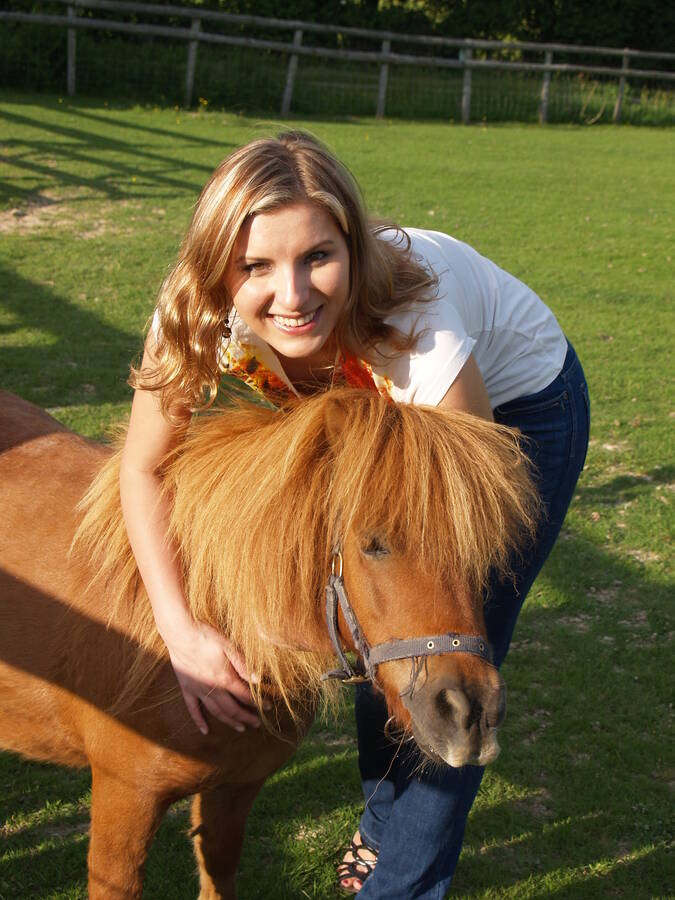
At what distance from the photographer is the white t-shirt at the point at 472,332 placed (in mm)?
1887

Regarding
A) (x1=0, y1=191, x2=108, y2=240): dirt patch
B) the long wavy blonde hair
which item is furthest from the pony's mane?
(x1=0, y1=191, x2=108, y2=240): dirt patch

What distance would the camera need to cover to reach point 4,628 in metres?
2.36

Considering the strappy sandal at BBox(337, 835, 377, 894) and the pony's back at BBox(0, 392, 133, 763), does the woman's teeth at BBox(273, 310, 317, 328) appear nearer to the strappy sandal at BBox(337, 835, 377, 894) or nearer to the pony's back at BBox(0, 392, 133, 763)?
the pony's back at BBox(0, 392, 133, 763)

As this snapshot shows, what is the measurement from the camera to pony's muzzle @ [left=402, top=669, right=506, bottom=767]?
5.38 feet

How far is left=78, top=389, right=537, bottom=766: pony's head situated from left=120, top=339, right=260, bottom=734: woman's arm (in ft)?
0.13

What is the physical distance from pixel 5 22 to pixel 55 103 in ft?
9.52

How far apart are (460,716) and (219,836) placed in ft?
4.32

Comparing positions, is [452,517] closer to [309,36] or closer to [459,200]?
[459,200]

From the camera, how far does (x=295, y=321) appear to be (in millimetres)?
1896

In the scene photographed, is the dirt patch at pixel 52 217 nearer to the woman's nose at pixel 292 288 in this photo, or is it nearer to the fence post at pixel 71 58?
the fence post at pixel 71 58

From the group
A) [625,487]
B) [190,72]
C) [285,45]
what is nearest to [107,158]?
[190,72]

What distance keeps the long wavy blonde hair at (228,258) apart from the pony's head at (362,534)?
15 centimetres

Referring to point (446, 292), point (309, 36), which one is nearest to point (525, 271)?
point (446, 292)

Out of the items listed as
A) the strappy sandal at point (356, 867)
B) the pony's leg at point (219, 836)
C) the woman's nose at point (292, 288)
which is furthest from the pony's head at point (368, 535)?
the strappy sandal at point (356, 867)
